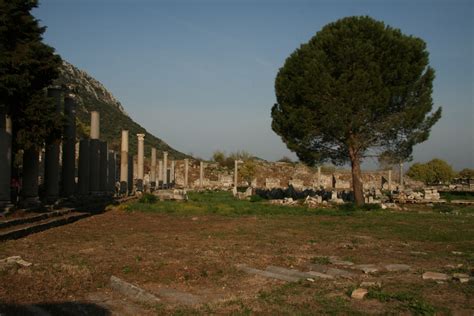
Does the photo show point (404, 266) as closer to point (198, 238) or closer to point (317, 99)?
point (198, 238)

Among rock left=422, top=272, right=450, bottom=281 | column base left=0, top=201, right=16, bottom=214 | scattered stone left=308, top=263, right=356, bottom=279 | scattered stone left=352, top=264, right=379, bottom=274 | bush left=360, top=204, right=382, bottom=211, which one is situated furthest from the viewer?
bush left=360, top=204, right=382, bottom=211

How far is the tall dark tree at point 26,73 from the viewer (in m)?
14.1

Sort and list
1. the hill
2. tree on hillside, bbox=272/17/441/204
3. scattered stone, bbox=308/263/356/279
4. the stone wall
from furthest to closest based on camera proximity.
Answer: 1. the hill
2. the stone wall
3. tree on hillside, bbox=272/17/441/204
4. scattered stone, bbox=308/263/356/279

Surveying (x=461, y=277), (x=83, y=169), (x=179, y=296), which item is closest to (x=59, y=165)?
(x=83, y=169)

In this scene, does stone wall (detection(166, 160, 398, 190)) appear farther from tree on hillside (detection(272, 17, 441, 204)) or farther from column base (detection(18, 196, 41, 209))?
column base (detection(18, 196, 41, 209))

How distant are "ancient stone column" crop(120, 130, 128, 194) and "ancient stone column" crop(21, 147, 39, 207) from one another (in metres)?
14.7

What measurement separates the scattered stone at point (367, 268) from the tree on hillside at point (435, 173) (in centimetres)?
7510

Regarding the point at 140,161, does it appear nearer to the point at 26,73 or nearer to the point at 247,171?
the point at 26,73

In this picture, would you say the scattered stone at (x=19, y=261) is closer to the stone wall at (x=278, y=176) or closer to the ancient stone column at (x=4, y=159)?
the ancient stone column at (x=4, y=159)

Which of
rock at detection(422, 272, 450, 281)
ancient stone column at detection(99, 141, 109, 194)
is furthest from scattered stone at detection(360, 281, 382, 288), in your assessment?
ancient stone column at detection(99, 141, 109, 194)

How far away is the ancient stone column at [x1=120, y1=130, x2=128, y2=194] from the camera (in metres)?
32.0

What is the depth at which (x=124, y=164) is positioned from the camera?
3228 centimetres

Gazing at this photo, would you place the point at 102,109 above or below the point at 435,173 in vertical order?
above

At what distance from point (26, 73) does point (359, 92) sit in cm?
1711
